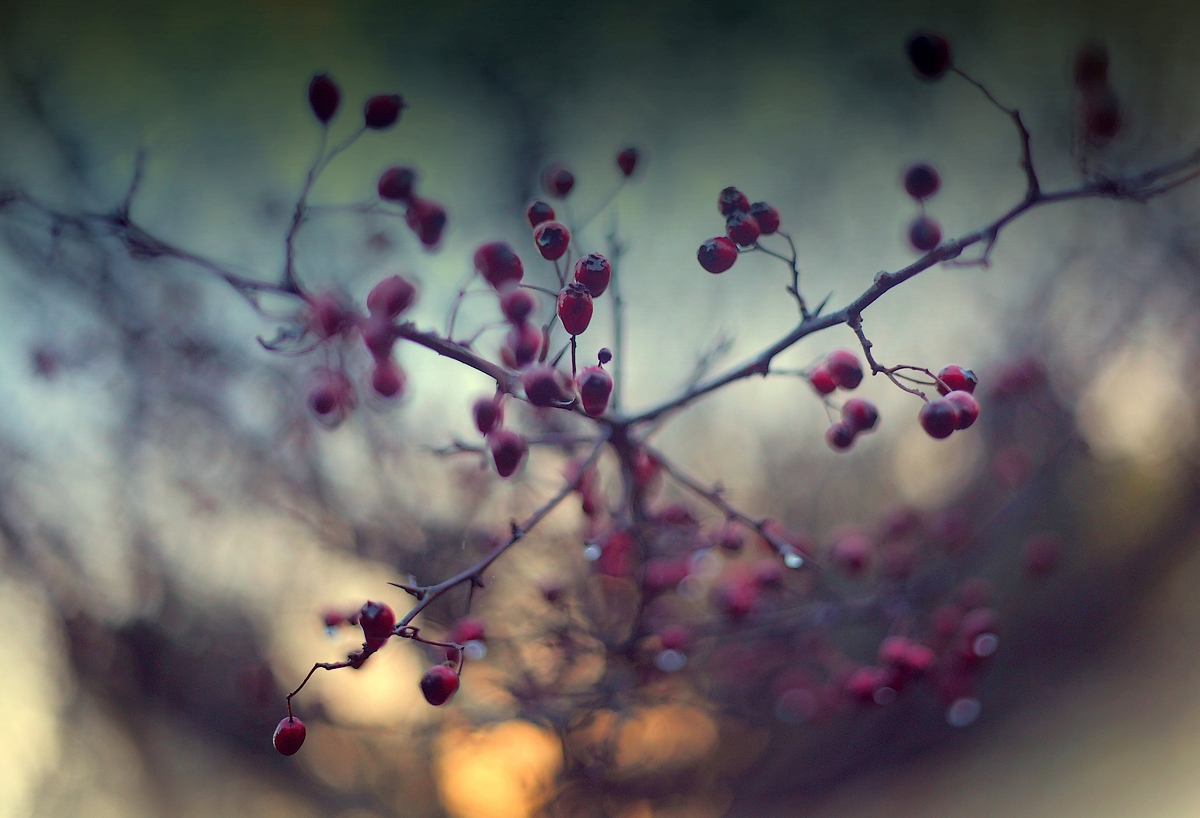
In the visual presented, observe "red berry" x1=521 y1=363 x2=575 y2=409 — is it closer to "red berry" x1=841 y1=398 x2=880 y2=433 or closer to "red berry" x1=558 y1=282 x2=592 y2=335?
"red berry" x1=558 y1=282 x2=592 y2=335

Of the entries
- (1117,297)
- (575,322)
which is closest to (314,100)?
(575,322)

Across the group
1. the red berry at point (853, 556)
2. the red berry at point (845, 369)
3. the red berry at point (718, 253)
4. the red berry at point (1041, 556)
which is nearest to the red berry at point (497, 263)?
the red berry at point (718, 253)

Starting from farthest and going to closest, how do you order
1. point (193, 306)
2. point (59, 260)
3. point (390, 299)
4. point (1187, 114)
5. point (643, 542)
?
point (1187, 114)
point (193, 306)
point (59, 260)
point (643, 542)
point (390, 299)

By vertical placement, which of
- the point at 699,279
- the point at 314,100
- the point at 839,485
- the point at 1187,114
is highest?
the point at 1187,114

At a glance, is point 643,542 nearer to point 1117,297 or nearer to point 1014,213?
point 1014,213

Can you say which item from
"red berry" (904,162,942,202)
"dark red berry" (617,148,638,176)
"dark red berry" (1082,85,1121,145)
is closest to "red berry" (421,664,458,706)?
"dark red berry" (617,148,638,176)
